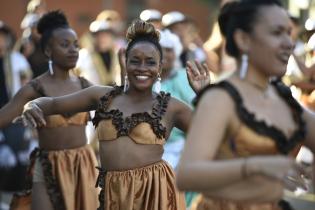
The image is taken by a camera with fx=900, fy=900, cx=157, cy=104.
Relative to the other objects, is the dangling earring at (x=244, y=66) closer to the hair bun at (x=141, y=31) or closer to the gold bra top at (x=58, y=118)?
the hair bun at (x=141, y=31)

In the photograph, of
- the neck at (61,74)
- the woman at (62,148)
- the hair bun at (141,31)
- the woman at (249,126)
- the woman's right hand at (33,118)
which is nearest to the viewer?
the woman at (249,126)

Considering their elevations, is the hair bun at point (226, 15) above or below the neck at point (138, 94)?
above

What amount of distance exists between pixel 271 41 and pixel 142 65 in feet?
7.22

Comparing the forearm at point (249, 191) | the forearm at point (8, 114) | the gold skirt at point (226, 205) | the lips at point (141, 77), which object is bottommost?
the forearm at point (8, 114)

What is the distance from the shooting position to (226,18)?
Result: 4.34 metres

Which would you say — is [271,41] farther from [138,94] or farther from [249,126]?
[138,94]

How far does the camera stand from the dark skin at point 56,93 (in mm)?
7207

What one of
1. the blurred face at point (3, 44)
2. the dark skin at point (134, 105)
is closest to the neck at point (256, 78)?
the dark skin at point (134, 105)

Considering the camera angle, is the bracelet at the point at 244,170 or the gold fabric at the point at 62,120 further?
the gold fabric at the point at 62,120

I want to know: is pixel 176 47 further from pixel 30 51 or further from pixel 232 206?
pixel 232 206

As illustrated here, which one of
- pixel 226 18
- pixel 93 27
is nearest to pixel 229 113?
pixel 226 18

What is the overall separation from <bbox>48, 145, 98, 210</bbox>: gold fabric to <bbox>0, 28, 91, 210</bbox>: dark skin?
86 millimetres

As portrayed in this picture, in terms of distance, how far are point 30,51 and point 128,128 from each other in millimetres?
6686

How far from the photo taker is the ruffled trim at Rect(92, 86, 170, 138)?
19.8 feet
